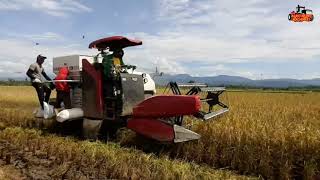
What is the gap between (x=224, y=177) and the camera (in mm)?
6527

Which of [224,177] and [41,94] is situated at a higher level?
[41,94]

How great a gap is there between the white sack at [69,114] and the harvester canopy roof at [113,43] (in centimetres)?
168

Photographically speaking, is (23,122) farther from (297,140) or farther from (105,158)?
(297,140)

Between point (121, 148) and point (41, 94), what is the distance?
11.7 ft

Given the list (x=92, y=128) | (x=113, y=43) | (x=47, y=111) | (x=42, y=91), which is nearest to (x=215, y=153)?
(x=92, y=128)

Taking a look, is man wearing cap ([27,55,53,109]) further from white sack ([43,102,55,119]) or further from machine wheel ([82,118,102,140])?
machine wheel ([82,118,102,140])

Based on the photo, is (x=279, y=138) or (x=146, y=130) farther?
(x=146, y=130)

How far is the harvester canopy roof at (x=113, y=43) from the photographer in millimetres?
9659

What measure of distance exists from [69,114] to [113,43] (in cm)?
210

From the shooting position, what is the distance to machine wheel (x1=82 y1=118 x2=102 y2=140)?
32.0 feet

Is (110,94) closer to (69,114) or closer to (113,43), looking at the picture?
(69,114)

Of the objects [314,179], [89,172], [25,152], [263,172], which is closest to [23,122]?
[25,152]

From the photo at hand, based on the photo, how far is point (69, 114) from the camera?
32.7ft

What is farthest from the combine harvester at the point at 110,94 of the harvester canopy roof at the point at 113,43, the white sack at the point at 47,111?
the white sack at the point at 47,111
